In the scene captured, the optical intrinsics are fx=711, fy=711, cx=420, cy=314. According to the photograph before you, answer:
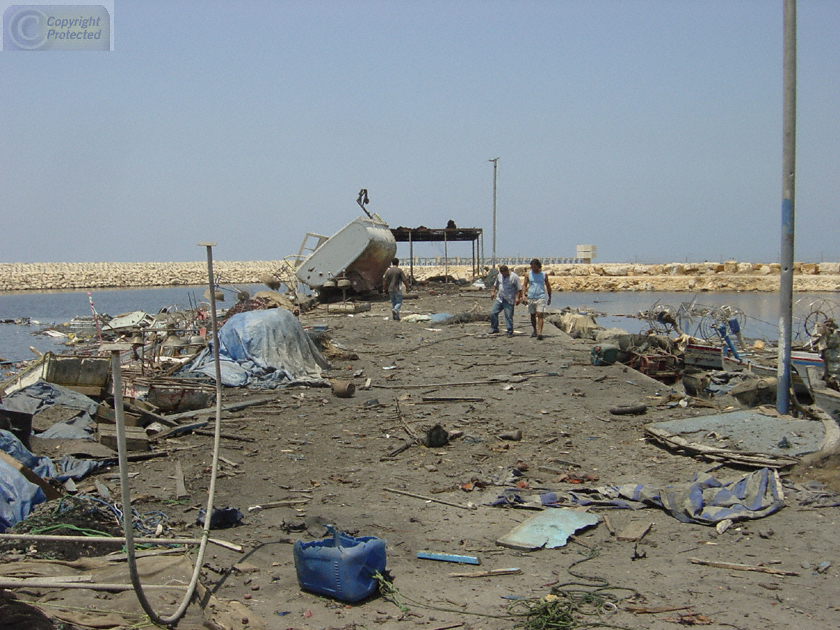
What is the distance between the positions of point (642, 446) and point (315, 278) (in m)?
17.2

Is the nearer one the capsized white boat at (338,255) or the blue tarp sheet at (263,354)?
the blue tarp sheet at (263,354)

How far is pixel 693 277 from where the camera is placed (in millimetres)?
48875

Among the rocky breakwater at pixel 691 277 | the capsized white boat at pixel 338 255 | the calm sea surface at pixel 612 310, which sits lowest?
the calm sea surface at pixel 612 310

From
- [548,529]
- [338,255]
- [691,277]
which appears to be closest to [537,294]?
[338,255]

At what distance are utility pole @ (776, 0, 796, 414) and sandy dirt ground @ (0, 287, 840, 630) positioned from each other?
1.32m

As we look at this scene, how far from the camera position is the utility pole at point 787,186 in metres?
7.38

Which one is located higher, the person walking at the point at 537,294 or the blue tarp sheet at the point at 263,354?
the person walking at the point at 537,294

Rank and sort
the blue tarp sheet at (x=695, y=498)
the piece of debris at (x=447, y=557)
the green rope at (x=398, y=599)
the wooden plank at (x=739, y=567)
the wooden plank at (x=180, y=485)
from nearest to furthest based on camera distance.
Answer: the green rope at (x=398, y=599), the wooden plank at (x=739, y=567), the piece of debris at (x=447, y=557), the blue tarp sheet at (x=695, y=498), the wooden plank at (x=180, y=485)

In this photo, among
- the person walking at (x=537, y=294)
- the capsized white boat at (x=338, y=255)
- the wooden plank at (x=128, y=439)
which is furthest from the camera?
the capsized white boat at (x=338, y=255)

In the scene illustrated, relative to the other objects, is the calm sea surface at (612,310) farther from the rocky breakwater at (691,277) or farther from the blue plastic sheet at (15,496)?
the blue plastic sheet at (15,496)

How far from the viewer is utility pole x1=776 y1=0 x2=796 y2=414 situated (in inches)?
291

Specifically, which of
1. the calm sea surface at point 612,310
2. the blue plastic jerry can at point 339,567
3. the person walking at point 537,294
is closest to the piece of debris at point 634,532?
the blue plastic jerry can at point 339,567

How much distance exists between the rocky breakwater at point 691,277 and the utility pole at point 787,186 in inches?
1343

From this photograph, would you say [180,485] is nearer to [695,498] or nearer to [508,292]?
[695,498]
